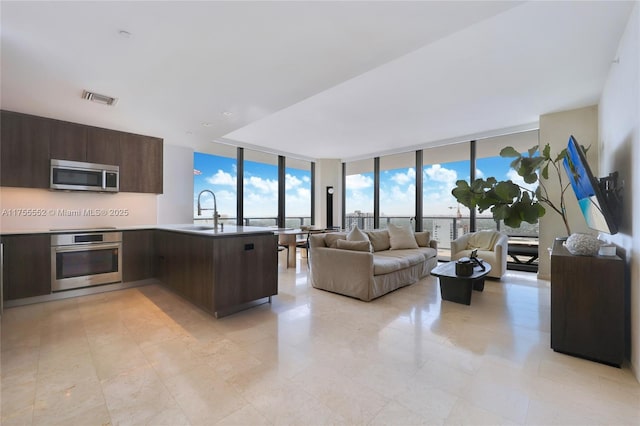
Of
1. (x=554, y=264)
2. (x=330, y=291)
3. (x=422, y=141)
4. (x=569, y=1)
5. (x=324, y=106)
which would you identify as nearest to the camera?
(x=569, y=1)

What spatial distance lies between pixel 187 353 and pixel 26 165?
11.1 ft

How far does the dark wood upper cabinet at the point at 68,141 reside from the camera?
361cm

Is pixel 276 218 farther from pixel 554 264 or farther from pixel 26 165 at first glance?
pixel 554 264

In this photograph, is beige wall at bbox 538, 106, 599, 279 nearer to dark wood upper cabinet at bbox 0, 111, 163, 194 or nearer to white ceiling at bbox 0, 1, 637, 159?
white ceiling at bbox 0, 1, 637, 159

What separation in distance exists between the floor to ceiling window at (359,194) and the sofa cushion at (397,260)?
318 cm

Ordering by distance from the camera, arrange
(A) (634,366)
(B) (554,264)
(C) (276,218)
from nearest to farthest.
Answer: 1. (A) (634,366)
2. (B) (554,264)
3. (C) (276,218)

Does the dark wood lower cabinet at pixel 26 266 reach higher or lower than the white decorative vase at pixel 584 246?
lower

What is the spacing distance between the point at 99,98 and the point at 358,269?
358 centimetres

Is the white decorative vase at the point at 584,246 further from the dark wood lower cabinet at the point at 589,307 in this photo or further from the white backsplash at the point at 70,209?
the white backsplash at the point at 70,209

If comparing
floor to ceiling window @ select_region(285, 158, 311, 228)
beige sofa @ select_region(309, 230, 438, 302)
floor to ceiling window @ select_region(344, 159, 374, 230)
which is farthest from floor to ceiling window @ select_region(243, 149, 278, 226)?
beige sofa @ select_region(309, 230, 438, 302)

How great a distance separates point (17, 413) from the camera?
1487 millimetres

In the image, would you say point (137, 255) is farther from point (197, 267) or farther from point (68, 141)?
point (68, 141)

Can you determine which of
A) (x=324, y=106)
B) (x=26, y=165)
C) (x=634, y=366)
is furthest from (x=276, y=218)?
(x=634, y=366)

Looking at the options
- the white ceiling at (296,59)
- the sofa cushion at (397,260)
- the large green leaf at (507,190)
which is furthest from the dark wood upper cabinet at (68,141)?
the large green leaf at (507,190)
